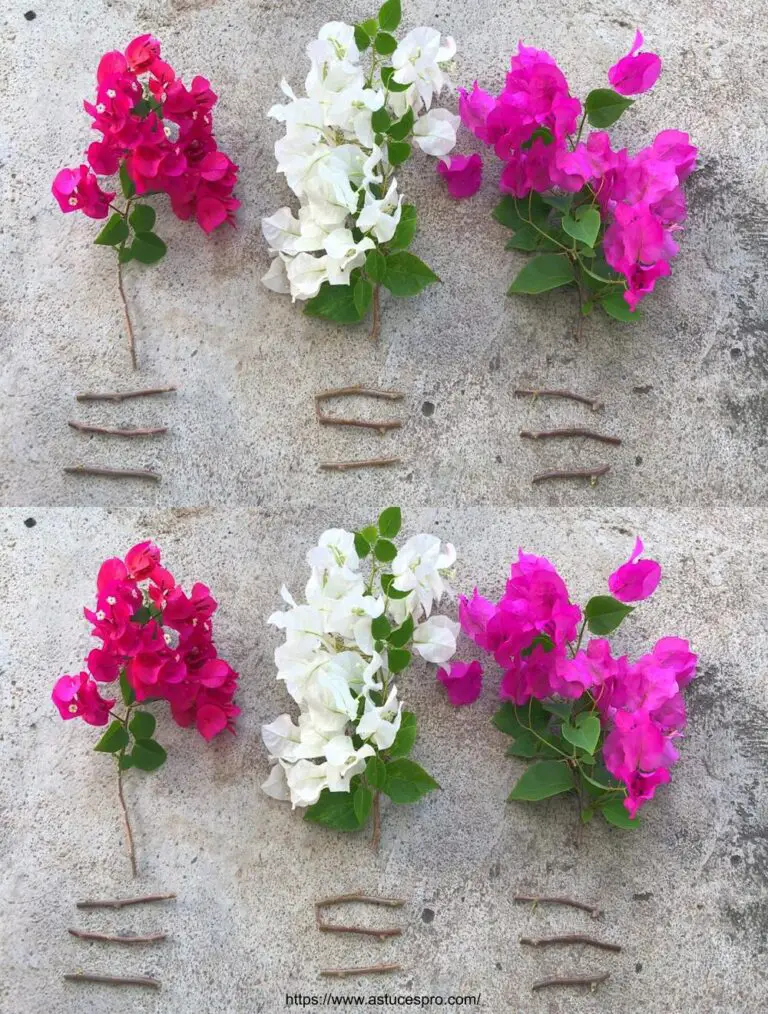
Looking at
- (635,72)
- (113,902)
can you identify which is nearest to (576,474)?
(635,72)

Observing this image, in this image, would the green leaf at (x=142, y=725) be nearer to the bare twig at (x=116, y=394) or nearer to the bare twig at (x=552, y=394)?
the bare twig at (x=116, y=394)

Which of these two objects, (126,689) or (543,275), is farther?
(543,275)

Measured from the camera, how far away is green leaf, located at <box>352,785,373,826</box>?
56.5 inches

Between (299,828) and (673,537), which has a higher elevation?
(673,537)

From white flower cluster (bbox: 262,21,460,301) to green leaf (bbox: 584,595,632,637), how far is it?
521mm

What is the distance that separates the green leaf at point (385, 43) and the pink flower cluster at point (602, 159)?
12 centimetres

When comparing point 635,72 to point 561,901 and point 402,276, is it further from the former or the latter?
point 561,901

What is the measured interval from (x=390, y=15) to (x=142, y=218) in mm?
419

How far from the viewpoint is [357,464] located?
1587 mm

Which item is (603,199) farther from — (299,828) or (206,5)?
(299,828)

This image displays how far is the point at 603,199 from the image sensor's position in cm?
155

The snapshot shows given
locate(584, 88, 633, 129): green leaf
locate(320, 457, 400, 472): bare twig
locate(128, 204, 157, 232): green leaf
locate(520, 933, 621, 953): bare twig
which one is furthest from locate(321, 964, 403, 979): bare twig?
locate(584, 88, 633, 129): green leaf

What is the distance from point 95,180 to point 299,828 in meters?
0.88

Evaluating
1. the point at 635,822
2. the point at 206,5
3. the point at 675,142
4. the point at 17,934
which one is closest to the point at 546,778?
the point at 635,822
